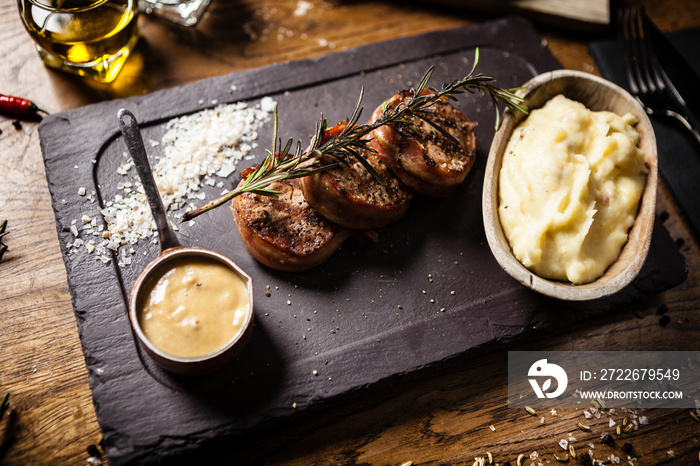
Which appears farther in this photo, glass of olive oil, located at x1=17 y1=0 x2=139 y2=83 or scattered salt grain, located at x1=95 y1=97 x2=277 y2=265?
glass of olive oil, located at x1=17 y1=0 x2=139 y2=83

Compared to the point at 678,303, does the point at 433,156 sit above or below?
above

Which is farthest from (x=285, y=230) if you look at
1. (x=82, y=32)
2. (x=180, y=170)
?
(x=82, y=32)

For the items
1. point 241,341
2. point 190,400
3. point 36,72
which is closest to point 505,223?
point 241,341

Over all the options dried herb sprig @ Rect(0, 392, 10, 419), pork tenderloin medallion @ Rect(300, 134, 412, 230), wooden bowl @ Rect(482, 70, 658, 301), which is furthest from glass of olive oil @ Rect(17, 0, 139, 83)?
wooden bowl @ Rect(482, 70, 658, 301)

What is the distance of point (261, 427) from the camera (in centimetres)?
218

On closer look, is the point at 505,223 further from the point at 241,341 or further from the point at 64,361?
the point at 64,361

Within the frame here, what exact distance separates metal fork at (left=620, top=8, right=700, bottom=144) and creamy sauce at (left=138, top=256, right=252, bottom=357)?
2698mm

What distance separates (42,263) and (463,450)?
2.17 m

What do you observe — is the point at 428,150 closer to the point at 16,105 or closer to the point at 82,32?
the point at 82,32

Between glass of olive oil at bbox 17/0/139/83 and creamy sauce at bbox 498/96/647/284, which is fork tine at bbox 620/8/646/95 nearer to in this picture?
creamy sauce at bbox 498/96/647/284

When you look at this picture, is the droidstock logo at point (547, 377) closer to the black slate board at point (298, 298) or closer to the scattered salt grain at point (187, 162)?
the black slate board at point (298, 298)

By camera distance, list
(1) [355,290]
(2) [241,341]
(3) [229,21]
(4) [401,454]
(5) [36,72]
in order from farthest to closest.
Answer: (3) [229,21]
(5) [36,72]
(1) [355,290]
(4) [401,454]
(2) [241,341]

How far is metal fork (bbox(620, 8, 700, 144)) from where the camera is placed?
3152mm

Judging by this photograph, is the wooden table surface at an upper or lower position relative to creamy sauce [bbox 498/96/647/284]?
lower
